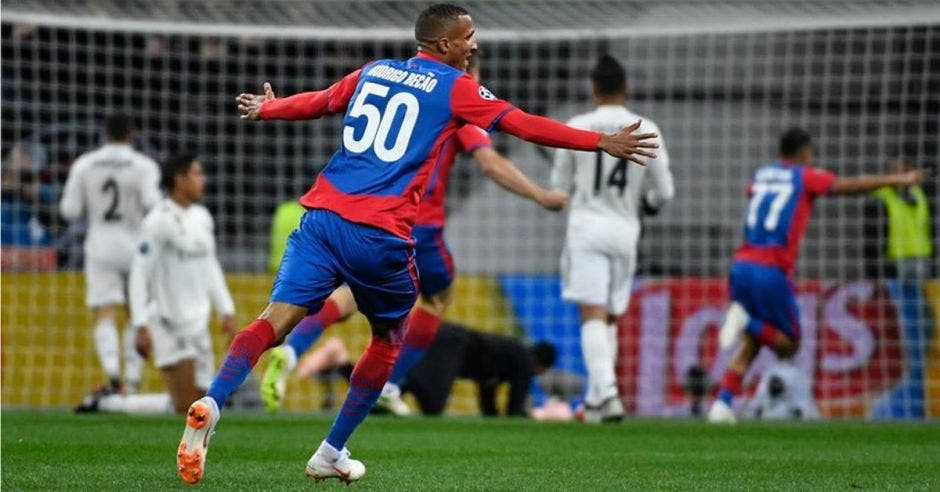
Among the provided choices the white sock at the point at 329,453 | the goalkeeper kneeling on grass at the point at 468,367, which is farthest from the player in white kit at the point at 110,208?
the white sock at the point at 329,453

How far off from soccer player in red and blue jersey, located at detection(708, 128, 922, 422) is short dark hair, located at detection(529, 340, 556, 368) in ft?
6.39

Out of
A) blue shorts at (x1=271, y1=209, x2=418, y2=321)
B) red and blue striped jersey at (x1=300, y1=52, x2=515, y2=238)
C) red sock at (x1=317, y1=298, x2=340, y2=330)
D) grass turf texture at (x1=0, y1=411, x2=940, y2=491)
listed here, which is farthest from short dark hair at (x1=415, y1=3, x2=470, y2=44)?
red sock at (x1=317, y1=298, x2=340, y2=330)

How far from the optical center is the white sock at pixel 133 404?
13234mm

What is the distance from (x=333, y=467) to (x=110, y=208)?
776 cm

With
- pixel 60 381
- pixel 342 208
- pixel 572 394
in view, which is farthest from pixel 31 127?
pixel 342 208

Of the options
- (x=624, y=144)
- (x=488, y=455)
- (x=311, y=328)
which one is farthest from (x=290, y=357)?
(x=624, y=144)

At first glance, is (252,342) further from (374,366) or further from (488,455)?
(488,455)

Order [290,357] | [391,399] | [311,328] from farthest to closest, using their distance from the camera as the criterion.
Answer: [391,399] < [311,328] < [290,357]

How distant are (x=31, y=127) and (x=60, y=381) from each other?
2438mm

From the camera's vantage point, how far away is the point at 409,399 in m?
15.8

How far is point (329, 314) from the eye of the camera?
1040 cm

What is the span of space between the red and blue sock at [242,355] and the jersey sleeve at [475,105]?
Result: 107 cm

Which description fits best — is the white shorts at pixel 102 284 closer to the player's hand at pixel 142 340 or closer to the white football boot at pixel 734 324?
the player's hand at pixel 142 340

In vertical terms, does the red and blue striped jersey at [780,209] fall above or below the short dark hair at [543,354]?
above
